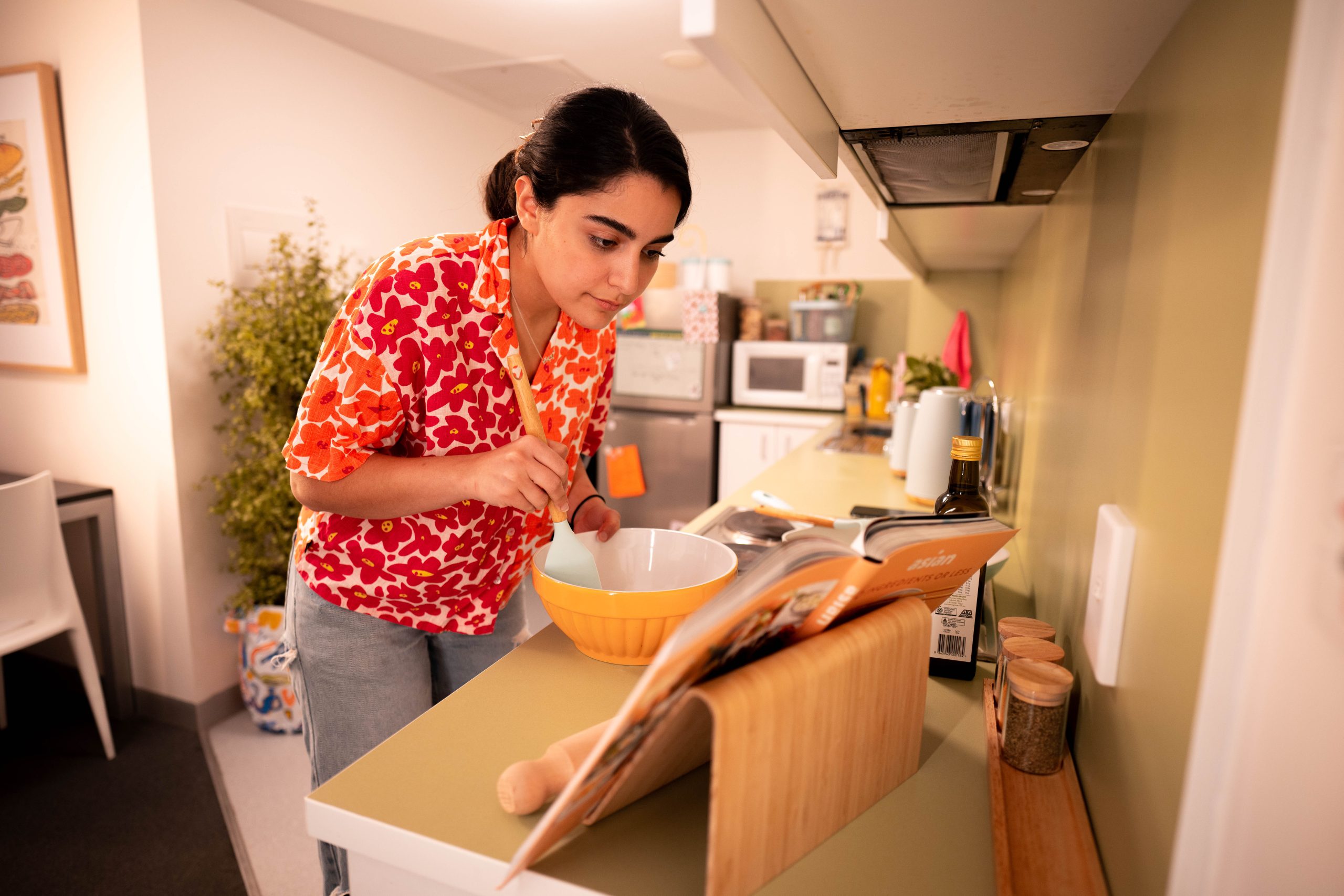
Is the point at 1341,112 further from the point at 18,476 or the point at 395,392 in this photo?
the point at 18,476

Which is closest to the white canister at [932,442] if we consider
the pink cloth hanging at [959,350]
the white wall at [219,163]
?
the white wall at [219,163]

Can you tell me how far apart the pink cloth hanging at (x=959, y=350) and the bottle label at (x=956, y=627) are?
2.63 metres

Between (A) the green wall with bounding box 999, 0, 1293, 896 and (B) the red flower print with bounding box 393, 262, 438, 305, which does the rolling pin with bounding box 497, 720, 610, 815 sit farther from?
(B) the red flower print with bounding box 393, 262, 438, 305

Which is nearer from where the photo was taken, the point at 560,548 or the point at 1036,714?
the point at 1036,714

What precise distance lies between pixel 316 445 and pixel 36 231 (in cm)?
220

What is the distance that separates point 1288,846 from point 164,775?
8.66 feet

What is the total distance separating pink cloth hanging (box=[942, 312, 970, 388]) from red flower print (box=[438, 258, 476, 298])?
9.18 ft

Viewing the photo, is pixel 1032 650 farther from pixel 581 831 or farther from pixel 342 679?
pixel 342 679

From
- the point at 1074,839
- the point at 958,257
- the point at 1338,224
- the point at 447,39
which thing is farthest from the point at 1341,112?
the point at 447,39

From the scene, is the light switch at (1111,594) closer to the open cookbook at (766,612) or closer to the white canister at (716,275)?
the open cookbook at (766,612)

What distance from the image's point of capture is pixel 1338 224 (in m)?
0.34

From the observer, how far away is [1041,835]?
0.65 m

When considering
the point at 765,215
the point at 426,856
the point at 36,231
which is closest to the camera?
the point at 426,856

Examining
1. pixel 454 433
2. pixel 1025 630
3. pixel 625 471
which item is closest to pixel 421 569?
pixel 454 433
